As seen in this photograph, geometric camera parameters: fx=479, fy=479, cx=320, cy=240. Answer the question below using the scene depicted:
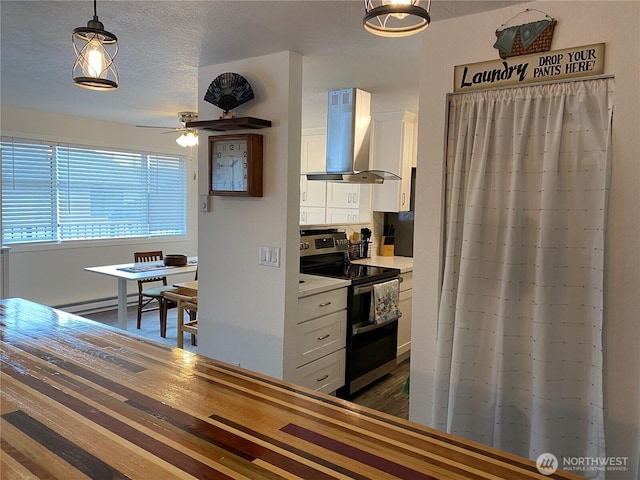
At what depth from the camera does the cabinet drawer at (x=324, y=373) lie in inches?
123

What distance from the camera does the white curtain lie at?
1.94 m

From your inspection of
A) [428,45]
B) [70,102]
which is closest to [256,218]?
[428,45]

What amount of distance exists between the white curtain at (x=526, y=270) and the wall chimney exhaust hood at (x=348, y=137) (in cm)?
147

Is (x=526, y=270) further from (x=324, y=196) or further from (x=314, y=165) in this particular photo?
(x=314, y=165)

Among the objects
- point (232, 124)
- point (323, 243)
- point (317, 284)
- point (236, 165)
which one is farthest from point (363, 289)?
point (232, 124)

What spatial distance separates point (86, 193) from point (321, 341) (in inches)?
157

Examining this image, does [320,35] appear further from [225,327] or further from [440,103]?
[225,327]

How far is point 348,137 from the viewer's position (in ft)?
12.3

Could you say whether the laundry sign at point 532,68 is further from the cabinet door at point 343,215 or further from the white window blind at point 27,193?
the white window blind at point 27,193

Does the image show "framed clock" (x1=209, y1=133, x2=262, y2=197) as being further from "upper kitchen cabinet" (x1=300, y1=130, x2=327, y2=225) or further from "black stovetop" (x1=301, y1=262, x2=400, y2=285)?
"upper kitchen cabinet" (x1=300, y1=130, x2=327, y2=225)

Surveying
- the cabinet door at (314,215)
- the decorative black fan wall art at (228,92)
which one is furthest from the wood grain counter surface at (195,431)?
the cabinet door at (314,215)

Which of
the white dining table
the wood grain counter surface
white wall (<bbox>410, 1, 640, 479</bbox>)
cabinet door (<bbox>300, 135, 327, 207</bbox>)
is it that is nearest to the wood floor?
the white dining table

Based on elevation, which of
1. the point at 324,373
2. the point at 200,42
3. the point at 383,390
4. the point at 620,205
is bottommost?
the point at 383,390

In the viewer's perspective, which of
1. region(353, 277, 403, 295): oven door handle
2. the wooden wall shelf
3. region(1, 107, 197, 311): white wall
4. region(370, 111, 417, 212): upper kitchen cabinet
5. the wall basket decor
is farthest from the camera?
region(1, 107, 197, 311): white wall
